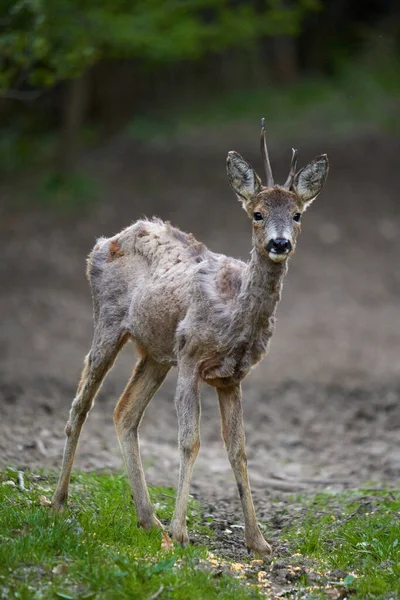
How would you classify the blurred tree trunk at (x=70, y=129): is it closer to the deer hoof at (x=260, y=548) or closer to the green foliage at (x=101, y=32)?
the green foliage at (x=101, y=32)

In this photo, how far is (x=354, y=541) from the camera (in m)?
7.46

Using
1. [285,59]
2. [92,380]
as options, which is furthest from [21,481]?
[285,59]

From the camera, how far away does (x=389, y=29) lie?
2952 centimetres

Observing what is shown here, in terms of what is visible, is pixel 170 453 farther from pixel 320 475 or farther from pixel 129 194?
pixel 129 194

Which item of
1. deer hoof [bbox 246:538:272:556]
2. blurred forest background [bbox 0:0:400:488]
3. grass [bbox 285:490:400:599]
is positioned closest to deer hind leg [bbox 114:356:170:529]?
deer hoof [bbox 246:538:272:556]

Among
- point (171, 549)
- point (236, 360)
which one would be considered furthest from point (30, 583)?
point (236, 360)

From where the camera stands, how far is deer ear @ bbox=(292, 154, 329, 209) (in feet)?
24.6

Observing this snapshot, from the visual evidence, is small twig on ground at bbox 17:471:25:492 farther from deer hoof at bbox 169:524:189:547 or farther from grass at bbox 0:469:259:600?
deer hoof at bbox 169:524:189:547

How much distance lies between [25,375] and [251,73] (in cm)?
1734

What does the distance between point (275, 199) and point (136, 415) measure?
2.25 metres

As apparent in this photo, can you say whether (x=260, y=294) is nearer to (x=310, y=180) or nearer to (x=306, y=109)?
(x=310, y=180)

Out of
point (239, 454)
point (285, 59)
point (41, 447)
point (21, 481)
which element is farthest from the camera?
point (285, 59)

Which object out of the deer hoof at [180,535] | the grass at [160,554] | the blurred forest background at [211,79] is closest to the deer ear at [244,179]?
the deer hoof at [180,535]

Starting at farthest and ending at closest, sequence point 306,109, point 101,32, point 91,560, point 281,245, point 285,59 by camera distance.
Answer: point 285,59 < point 306,109 < point 101,32 < point 281,245 < point 91,560
